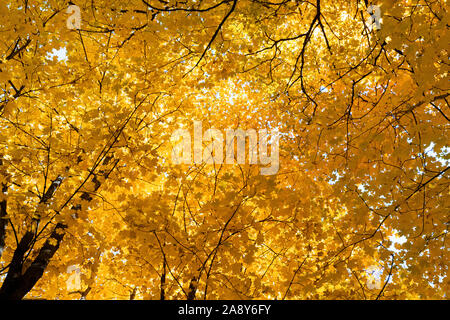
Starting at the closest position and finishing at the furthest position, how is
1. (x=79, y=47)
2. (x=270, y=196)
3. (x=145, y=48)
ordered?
1. (x=270, y=196)
2. (x=145, y=48)
3. (x=79, y=47)

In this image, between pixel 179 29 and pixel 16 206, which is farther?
pixel 16 206

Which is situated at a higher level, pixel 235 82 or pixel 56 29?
pixel 235 82

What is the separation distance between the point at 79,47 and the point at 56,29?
0.82 metres

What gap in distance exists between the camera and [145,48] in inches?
171

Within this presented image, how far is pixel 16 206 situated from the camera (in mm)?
4430
